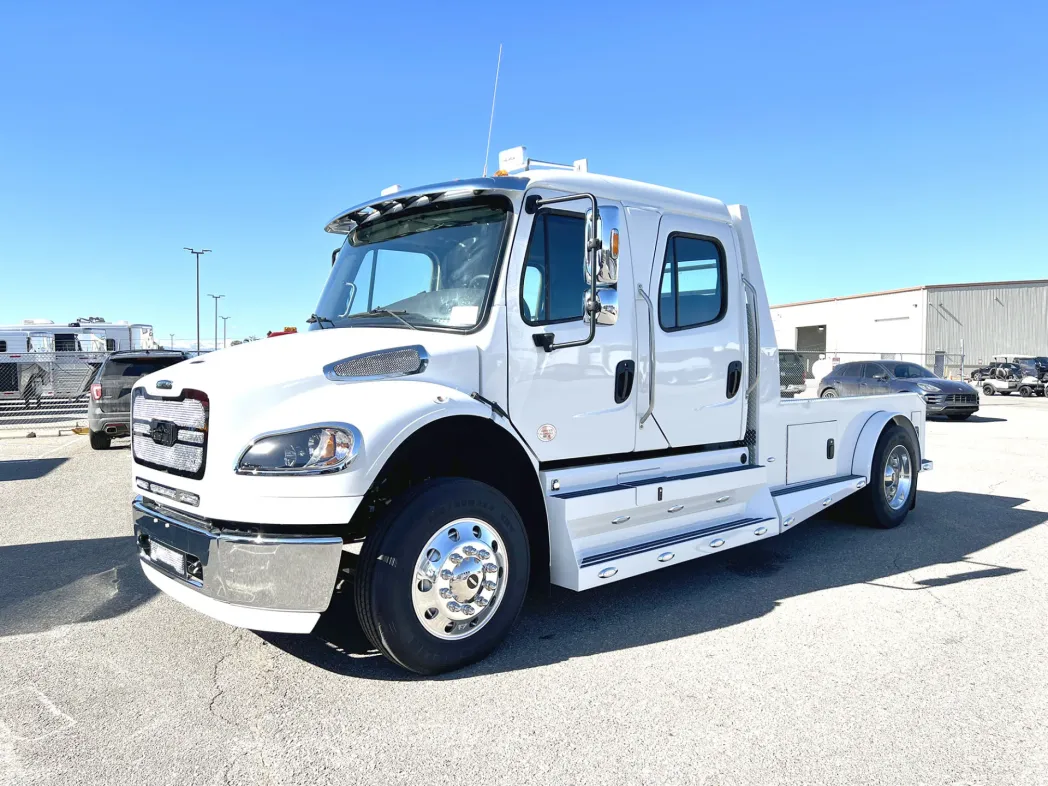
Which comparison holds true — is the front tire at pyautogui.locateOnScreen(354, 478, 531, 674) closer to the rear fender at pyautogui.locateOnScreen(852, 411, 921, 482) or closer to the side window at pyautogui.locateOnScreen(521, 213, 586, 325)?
the side window at pyautogui.locateOnScreen(521, 213, 586, 325)

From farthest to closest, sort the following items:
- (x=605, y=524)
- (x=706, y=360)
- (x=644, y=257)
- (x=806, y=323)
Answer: (x=806, y=323) < (x=706, y=360) < (x=644, y=257) < (x=605, y=524)

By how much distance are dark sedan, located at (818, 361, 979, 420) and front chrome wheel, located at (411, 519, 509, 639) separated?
14.8 meters

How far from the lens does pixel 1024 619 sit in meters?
4.24

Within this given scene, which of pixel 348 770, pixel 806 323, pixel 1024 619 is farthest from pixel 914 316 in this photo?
pixel 348 770

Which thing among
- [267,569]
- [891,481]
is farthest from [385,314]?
[891,481]

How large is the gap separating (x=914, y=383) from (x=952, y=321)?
105 feet

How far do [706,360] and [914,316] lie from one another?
151 ft

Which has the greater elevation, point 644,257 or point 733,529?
point 644,257

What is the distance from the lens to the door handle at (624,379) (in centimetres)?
424

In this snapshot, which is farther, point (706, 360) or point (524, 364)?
point (706, 360)

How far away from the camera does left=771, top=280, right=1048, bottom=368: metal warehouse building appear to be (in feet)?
145

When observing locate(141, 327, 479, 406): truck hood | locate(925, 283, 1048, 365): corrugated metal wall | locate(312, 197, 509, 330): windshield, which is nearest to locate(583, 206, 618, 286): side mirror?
locate(312, 197, 509, 330): windshield

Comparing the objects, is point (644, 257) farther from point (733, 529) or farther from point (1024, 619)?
point (1024, 619)

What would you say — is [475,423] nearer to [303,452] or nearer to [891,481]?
[303,452]
